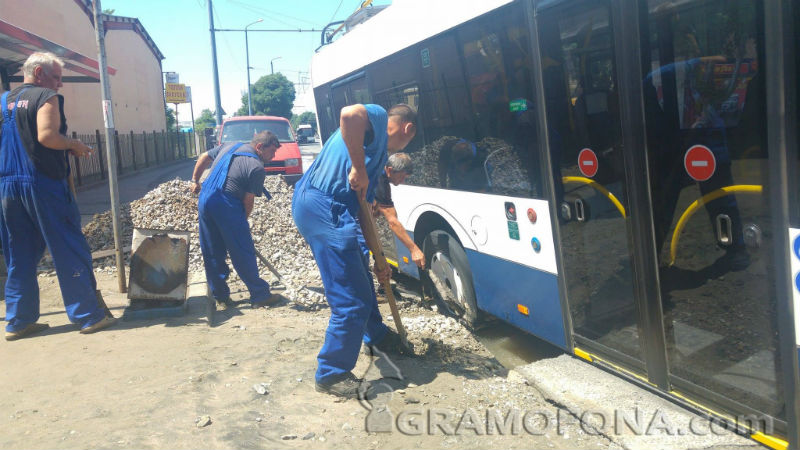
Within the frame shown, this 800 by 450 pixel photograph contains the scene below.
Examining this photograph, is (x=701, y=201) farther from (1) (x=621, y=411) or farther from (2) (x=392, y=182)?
(2) (x=392, y=182)

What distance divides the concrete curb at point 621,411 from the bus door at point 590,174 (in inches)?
7.4

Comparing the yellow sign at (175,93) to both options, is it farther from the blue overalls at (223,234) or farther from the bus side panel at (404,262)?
the bus side panel at (404,262)

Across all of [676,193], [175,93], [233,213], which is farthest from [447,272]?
[175,93]

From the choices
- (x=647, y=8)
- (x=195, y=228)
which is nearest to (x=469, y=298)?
(x=647, y=8)

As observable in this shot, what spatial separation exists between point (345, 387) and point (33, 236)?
2.87 metres

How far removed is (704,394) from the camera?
A: 301 centimetres

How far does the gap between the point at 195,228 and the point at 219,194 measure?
4042mm

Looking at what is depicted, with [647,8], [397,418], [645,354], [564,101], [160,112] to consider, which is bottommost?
[397,418]

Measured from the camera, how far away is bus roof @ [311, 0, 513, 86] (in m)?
4.56

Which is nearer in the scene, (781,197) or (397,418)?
(781,197)

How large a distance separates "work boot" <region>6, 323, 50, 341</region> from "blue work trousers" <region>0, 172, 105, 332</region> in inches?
1.3

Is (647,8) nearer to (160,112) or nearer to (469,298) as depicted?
(469,298)

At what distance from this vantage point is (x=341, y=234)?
3.66m

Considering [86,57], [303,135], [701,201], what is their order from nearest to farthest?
[701,201]
[86,57]
[303,135]
